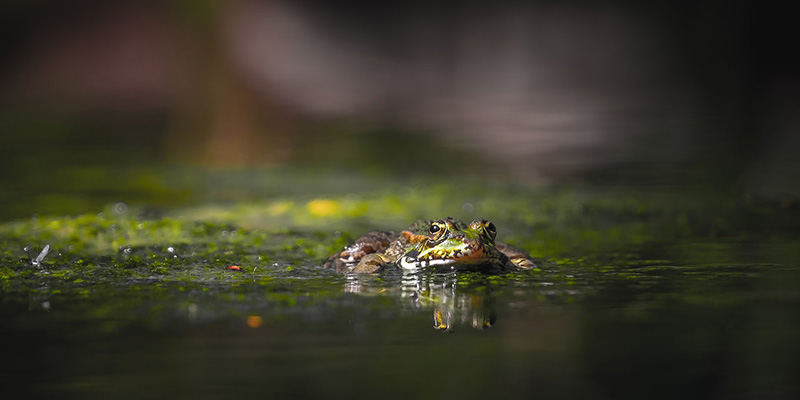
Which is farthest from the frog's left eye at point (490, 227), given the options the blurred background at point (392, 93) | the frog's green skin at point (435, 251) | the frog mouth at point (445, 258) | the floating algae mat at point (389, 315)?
the blurred background at point (392, 93)

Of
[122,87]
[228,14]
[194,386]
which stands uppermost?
[228,14]

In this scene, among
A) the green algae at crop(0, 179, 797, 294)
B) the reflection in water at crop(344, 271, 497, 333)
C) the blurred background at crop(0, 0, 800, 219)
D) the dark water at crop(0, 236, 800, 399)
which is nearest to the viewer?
the dark water at crop(0, 236, 800, 399)

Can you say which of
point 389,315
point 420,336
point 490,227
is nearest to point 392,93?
point 490,227

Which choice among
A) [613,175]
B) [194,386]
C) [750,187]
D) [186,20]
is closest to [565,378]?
[194,386]

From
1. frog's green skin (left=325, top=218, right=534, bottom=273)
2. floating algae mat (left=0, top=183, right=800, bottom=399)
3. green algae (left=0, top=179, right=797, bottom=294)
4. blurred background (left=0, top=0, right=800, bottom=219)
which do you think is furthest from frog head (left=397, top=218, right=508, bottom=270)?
blurred background (left=0, top=0, right=800, bottom=219)

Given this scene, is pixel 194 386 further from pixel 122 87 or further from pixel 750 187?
pixel 122 87

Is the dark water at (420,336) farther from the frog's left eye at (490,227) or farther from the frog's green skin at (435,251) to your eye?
the frog's left eye at (490,227)

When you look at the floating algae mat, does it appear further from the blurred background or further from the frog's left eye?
the blurred background

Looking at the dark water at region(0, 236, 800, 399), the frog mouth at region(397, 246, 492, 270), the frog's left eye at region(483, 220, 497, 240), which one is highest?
the frog's left eye at region(483, 220, 497, 240)

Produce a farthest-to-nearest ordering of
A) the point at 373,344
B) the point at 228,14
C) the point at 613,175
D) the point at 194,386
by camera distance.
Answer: the point at 228,14
the point at 613,175
the point at 373,344
the point at 194,386
